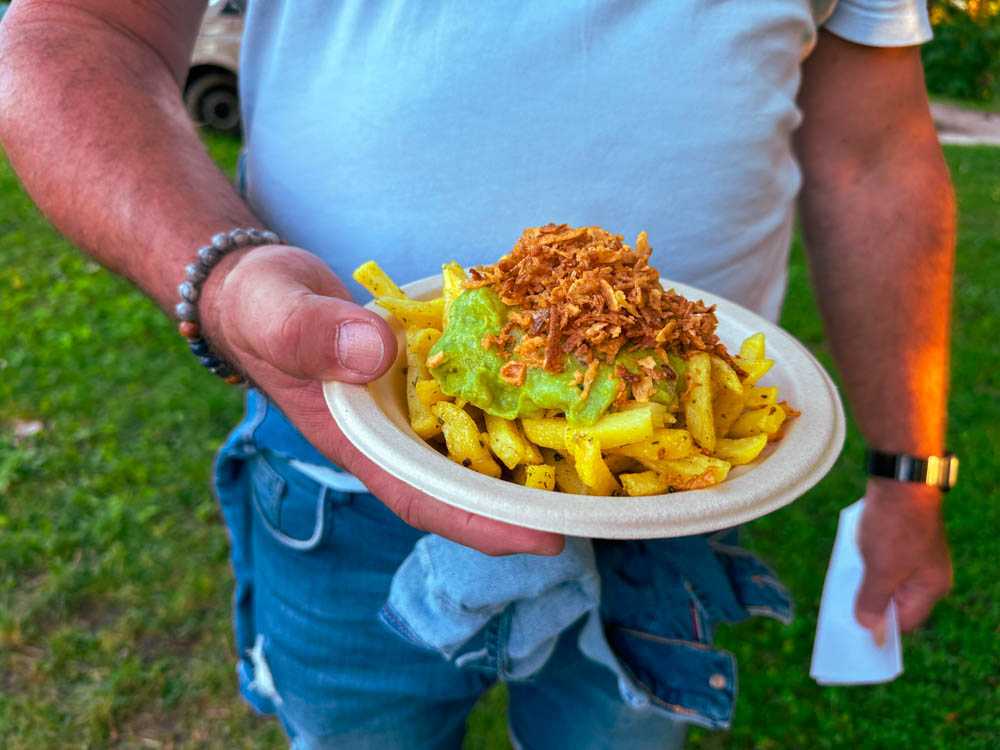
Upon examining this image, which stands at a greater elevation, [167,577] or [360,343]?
[360,343]

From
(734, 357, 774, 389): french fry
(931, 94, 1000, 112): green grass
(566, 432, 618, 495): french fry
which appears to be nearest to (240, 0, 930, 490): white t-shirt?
(734, 357, 774, 389): french fry

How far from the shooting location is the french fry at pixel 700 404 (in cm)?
151

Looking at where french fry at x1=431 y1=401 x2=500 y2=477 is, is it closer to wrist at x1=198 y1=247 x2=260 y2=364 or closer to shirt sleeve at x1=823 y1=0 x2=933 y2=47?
wrist at x1=198 y1=247 x2=260 y2=364

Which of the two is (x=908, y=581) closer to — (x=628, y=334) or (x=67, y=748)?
(x=628, y=334)

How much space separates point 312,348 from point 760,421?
0.81m

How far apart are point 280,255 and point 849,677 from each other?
1.99 meters

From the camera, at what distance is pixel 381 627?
211 cm

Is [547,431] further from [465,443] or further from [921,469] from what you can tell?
[921,469]

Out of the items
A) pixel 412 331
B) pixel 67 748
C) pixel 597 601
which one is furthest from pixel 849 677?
pixel 67 748

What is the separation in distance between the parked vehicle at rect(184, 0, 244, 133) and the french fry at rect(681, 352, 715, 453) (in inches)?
341

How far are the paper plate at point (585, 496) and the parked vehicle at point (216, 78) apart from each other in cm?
854

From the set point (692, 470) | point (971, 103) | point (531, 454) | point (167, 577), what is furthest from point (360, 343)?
point (971, 103)

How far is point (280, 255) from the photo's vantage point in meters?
1.58

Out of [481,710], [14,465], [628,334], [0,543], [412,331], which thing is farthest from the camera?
[14,465]
